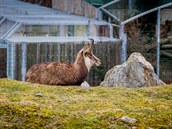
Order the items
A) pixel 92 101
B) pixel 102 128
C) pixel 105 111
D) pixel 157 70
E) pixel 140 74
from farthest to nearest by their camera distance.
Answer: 1. pixel 157 70
2. pixel 140 74
3. pixel 92 101
4. pixel 105 111
5. pixel 102 128

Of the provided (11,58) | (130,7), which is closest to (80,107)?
(11,58)

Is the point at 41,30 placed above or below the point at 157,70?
above

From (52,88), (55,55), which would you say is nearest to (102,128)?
(52,88)

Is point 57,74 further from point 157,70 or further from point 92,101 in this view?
point 157,70

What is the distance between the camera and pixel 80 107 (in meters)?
6.17

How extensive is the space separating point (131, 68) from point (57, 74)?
1.44 meters

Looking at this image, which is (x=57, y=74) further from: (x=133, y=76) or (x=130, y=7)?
(x=130, y=7)

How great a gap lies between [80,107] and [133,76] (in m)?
4.70

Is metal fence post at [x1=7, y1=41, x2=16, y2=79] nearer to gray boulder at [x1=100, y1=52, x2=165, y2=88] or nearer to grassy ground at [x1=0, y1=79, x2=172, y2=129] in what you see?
gray boulder at [x1=100, y1=52, x2=165, y2=88]

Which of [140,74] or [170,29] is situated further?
[170,29]

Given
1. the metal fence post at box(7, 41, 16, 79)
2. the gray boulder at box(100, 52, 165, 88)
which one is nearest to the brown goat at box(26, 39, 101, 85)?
the gray boulder at box(100, 52, 165, 88)

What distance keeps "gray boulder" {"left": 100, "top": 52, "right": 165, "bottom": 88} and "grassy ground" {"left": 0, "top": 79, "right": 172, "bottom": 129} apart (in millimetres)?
3273

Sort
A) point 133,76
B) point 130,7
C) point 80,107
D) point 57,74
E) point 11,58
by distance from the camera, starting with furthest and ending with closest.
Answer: point 130,7 → point 11,58 → point 57,74 → point 133,76 → point 80,107

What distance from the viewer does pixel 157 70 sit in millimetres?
24859
